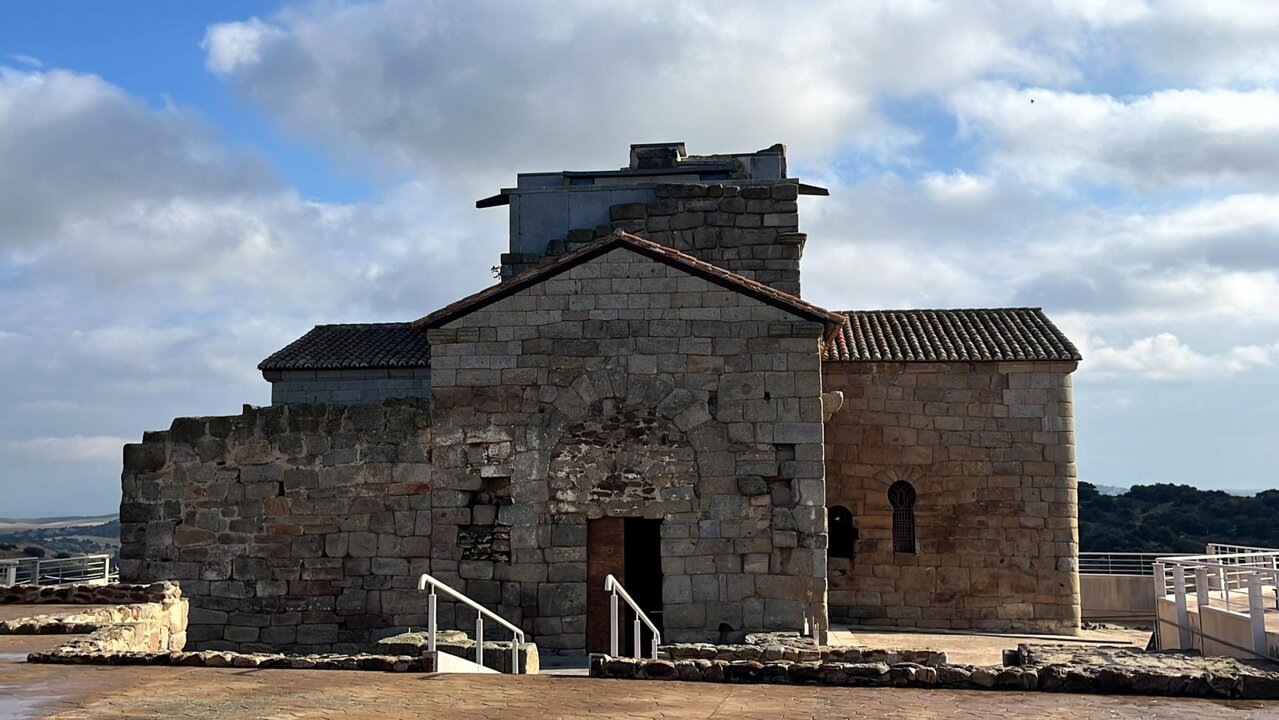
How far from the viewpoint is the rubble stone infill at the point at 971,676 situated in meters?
9.27

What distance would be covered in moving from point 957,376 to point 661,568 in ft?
24.0

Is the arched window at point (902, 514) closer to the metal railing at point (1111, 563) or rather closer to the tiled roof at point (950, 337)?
the tiled roof at point (950, 337)

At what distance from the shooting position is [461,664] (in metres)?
11.5

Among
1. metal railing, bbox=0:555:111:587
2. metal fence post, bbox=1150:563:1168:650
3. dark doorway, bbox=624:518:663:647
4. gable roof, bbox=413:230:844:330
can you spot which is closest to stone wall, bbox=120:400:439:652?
gable roof, bbox=413:230:844:330

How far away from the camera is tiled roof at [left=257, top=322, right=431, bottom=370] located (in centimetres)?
2272

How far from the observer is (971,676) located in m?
9.56

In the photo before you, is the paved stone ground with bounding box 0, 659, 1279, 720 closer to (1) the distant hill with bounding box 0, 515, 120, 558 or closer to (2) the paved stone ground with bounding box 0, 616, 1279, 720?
(2) the paved stone ground with bounding box 0, 616, 1279, 720

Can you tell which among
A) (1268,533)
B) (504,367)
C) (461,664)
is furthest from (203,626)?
(1268,533)

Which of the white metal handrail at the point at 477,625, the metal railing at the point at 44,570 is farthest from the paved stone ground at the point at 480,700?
the metal railing at the point at 44,570

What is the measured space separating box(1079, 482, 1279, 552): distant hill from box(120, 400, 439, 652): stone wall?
1358 inches

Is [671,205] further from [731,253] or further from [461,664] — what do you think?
[461,664]

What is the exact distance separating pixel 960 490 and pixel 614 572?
7230mm

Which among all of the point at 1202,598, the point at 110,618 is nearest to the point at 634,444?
the point at 110,618

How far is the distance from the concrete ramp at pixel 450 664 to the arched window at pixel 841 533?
9.26 m
